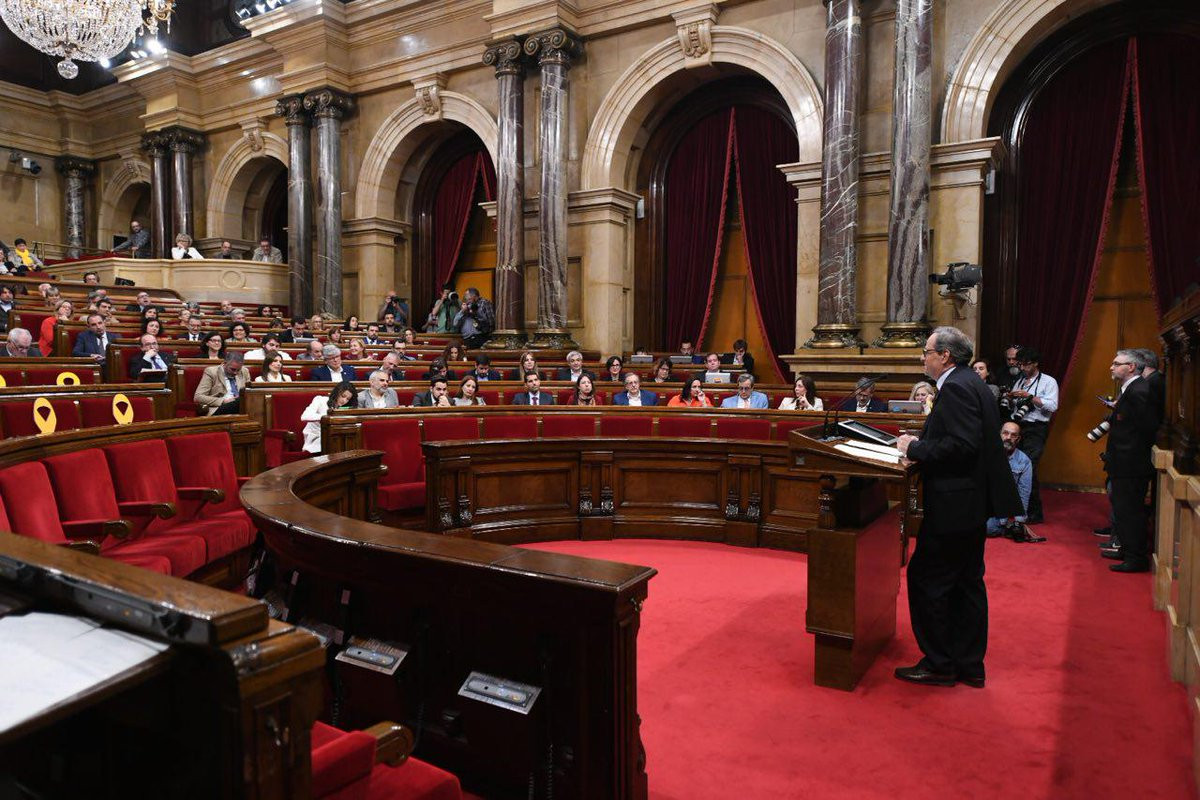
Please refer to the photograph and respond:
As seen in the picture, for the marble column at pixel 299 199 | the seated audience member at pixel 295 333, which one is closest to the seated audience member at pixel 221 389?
the seated audience member at pixel 295 333

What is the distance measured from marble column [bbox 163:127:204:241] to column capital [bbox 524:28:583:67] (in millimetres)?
8191

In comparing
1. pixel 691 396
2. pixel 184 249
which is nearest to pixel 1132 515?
pixel 691 396

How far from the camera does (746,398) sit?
7109 millimetres

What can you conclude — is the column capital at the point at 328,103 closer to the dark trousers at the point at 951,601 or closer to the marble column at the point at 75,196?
the marble column at the point at 75,196

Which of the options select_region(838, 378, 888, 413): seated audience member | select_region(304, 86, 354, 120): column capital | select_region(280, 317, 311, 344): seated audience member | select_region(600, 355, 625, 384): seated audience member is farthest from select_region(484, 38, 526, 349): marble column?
select_region(838, 378, 888, 413): seated audience member

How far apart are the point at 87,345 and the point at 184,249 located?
725 centimetres

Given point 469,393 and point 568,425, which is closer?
point 568,425

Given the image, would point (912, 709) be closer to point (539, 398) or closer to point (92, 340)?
point (539, 398)

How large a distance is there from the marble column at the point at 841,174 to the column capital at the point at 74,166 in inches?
653

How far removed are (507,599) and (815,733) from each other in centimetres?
145

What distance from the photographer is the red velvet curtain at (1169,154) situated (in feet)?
25.3

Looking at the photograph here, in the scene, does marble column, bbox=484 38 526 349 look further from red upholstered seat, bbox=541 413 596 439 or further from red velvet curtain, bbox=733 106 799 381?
red upholstered seat, bbox=541 413 596 439

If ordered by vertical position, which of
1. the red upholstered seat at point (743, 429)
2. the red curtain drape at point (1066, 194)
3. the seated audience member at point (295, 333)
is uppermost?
the red curtain drape at point (1066, 194)

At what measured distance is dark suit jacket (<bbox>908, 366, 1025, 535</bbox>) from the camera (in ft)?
9.82
